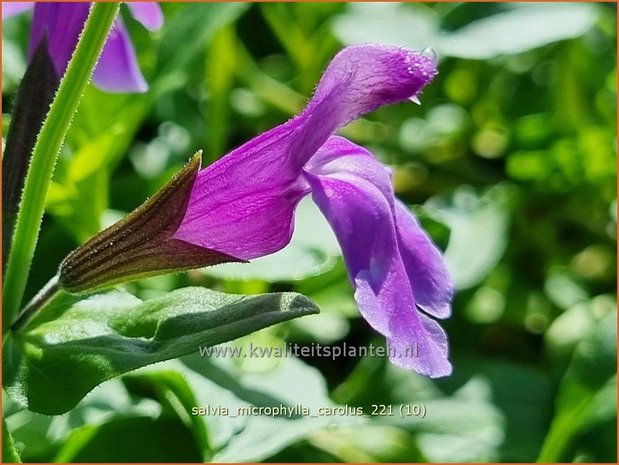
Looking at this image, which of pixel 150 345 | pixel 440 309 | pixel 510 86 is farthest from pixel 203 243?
pixel 510 86

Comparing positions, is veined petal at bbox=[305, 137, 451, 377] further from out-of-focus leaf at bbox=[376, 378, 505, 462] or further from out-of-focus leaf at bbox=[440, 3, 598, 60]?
out-of-focus leaf at bbox=[440, 3, 598, 60]

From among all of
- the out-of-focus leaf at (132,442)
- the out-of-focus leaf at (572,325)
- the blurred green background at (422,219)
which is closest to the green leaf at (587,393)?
the blurred green background at (422,219)

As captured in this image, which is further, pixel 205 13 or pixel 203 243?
pixel 205 13

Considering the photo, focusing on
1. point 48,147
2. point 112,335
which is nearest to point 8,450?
point 112,335

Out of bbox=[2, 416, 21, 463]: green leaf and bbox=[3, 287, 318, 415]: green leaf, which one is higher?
bbox=[3, 287, 318, 415]: green leaf

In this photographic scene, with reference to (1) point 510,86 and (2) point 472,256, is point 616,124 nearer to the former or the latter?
(1) point 510,86

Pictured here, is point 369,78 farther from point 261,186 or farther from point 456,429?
point 456,429

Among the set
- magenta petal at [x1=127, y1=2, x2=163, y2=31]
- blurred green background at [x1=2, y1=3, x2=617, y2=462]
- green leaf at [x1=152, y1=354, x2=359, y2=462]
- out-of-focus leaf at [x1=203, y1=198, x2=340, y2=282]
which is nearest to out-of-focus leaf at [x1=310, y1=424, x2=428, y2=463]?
blurred green background at [x1=2, y1=3, x2=617, y2=462]
